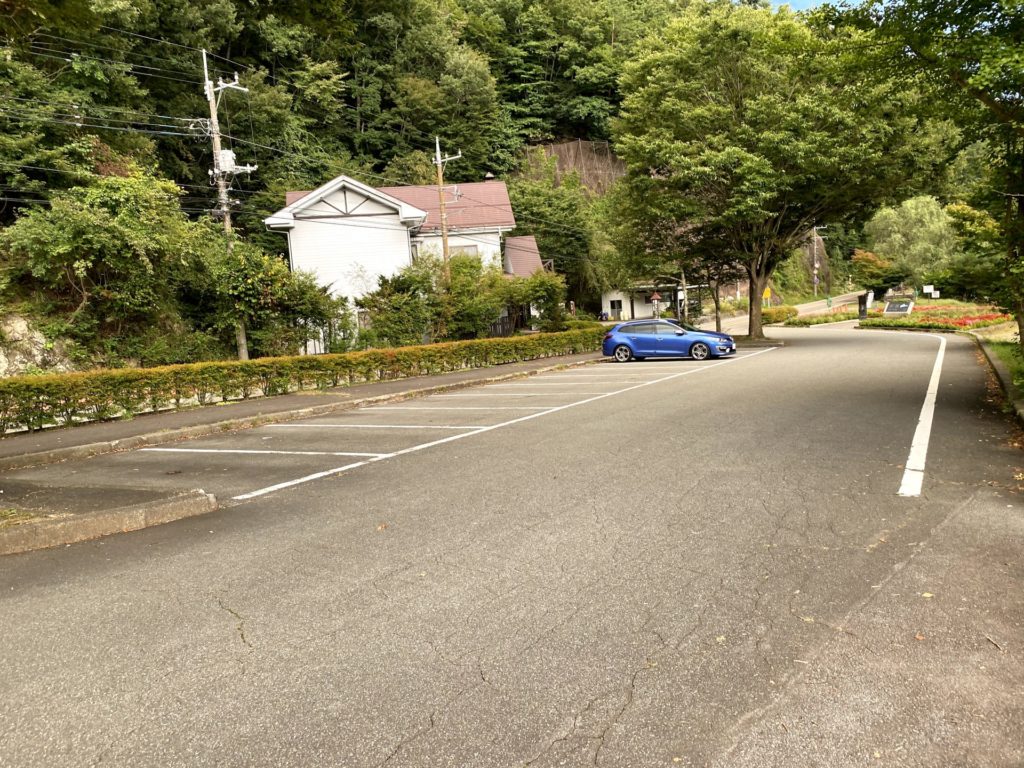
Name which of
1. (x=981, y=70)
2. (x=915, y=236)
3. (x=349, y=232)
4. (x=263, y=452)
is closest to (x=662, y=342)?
(x=981, y=70)

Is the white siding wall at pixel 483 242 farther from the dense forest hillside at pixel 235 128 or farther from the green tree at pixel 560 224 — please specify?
the green tree at pixel 560 224

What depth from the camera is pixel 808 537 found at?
14.4 ft

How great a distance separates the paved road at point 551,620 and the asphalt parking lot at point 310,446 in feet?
1.15

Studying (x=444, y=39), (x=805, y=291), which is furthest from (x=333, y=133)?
(x=805, y=291)

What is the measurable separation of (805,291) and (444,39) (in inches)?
2194

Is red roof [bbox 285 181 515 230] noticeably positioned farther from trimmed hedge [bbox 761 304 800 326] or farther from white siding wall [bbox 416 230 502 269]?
trimmed hedge [bbox 761 304 800 326]

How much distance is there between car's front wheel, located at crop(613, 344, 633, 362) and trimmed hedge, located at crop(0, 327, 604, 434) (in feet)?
15.4

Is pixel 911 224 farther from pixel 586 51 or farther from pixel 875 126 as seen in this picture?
pixel 875 126

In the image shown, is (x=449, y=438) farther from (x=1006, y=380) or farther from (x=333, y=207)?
(x=333, y=207)

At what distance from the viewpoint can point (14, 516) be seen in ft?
17.6

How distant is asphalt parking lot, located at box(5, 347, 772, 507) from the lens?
23.9 feet

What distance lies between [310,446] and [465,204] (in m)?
29.2

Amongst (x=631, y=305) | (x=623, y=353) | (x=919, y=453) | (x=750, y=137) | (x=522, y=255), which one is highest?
(x=750, y=137)

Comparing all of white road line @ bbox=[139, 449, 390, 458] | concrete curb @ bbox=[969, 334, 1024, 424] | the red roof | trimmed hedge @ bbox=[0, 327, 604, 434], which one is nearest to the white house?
the red roof
